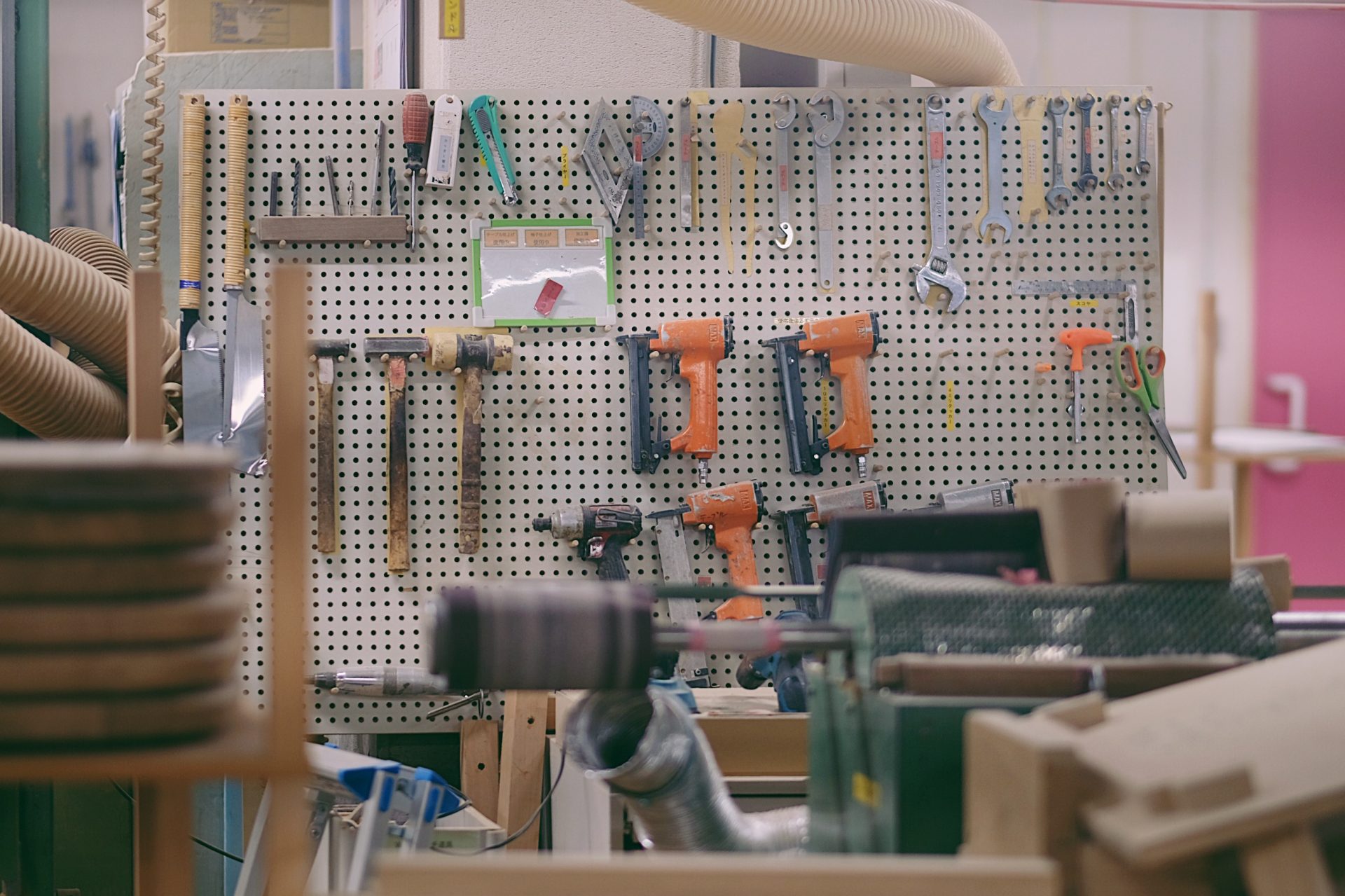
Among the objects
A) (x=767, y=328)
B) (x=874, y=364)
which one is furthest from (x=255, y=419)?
(x=874, y=364)

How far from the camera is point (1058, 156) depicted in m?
2.81

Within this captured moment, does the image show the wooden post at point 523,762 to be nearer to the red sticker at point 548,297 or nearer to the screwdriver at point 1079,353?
the red sticker at point 548,297

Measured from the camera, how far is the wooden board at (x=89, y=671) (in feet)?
3.27

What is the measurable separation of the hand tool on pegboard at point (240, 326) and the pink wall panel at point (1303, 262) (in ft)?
11.3

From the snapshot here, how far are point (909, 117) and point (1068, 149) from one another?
0.39 metres

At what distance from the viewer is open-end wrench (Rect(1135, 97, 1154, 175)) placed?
2811 mm

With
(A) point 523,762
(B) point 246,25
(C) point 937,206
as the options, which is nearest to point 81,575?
(A) point 523,762

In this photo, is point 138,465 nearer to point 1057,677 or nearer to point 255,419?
point 1057,677

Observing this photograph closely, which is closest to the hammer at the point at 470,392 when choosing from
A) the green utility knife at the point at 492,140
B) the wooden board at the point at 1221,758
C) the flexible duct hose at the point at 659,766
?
the green utility knife at the point at 492,140

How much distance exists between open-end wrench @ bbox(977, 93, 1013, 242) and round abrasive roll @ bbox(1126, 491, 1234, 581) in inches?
61.1

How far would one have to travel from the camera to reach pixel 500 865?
36.5 inches

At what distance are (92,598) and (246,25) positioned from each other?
2.54 meters

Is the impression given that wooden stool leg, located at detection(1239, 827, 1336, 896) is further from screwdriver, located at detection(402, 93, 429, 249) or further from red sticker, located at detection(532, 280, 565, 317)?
screwdriver, located at detection(402, 93, 429, 249)

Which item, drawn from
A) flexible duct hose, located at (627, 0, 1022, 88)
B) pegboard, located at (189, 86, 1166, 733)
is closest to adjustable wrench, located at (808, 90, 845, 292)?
pegboard, located at (189, 86, 1166, 733)
